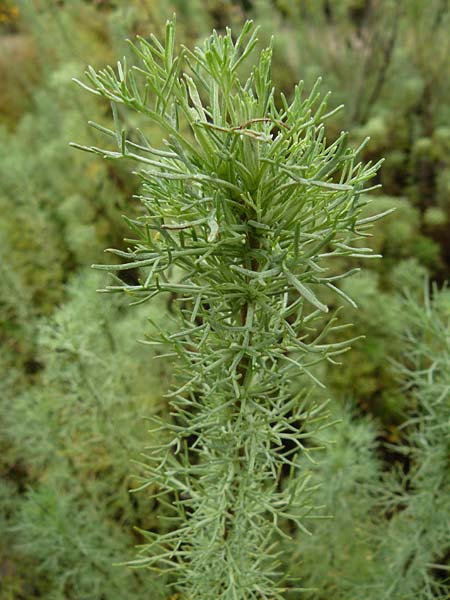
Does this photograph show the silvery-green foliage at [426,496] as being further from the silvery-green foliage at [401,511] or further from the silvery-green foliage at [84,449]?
the silvery-green foliage at [84,449]

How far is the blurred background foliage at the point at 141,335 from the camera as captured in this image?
33.5 inches

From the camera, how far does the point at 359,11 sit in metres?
2.54

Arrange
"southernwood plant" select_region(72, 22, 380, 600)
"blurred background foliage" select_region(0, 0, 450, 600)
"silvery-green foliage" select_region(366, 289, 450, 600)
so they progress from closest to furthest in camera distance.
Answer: "southernwood plant" select_region(72, 22, 380, 600) → "silvery-green foliage" select_region(366, 289, 450, 600) → "blurred background foliage" select_region(0, 0, 450, 600)

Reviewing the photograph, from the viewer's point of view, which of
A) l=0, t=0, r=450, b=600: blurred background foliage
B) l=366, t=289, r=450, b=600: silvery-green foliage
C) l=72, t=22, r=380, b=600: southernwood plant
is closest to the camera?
l=72, t=22, r=380, b=600: southernwood plant

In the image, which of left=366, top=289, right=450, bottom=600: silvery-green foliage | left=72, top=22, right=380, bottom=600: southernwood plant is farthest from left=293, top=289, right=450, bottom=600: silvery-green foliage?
left=72, top=22, right=380, bottom=600: southernwood plant

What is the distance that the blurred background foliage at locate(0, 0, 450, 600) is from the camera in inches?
33.5

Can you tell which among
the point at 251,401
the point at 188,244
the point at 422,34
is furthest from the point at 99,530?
the point at 422,34

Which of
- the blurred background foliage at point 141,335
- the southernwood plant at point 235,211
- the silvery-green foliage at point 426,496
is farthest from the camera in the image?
the blurred background foliage at point 141,335

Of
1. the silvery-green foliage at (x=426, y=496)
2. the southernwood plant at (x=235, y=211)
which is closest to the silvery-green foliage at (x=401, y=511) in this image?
the silvery-green foliage at (x=426, y=496)

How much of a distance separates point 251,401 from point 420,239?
4.16 ft

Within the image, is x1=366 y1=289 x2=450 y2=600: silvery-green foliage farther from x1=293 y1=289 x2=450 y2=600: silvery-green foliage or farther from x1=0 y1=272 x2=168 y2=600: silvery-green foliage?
x1=0 y1=272 x2=168 y2=600: silvery-green foliage

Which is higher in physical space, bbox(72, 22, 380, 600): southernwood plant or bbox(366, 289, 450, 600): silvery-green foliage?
bbox(72, 22, 380, 600): southernwood plant

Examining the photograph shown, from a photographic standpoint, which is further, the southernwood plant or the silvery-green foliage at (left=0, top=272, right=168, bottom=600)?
the silvery-green foliage at (left=0, top=272, right=168, bottom=600)

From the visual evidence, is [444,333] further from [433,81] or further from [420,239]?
[433,81]
